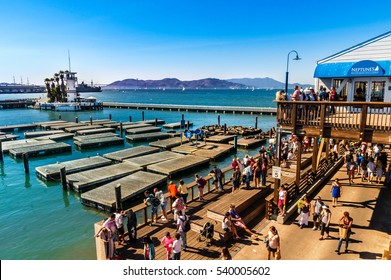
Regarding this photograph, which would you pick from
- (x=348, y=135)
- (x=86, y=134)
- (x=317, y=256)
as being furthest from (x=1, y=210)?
(x=86, y=134)

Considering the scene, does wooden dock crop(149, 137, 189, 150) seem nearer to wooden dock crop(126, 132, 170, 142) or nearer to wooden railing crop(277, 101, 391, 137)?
wooden dock crop(126, 132, 170, 142)

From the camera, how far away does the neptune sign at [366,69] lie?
13.1m

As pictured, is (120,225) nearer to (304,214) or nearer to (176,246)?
(176,246)

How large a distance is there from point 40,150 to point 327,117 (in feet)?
106

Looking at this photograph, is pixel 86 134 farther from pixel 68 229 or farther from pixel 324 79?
pixel 324 79

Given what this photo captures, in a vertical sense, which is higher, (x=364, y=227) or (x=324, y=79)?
(x=324, y=79)

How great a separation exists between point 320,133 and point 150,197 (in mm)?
8153

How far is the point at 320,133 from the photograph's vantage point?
39.9ft

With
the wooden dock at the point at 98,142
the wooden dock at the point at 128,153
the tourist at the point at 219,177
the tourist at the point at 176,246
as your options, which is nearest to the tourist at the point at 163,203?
the tourist at the point at 176,246

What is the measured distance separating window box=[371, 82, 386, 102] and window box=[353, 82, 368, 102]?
13.5 inches

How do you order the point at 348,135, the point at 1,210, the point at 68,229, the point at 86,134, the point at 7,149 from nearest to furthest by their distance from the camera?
the point at 348,135 → the point at 68,229 → the point at 1,210 → the point at 7,149 → the point at 86,134

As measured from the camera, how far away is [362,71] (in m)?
13.5

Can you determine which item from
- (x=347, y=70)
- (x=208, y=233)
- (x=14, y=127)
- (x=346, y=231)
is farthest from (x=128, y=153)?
(x=14, y=127)

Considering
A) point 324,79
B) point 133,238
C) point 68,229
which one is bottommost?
point 68,229
